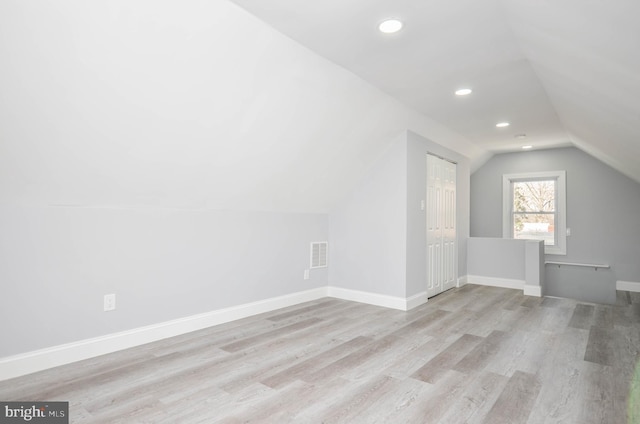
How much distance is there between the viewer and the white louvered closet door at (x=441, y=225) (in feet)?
17.1

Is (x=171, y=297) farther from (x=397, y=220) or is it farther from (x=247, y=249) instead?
(x=397, y=220)

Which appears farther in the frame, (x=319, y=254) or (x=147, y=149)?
(x=319, y=254)

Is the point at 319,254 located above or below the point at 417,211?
below

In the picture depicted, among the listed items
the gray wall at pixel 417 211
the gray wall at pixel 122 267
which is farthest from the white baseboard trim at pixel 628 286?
the gray wall at pixel 122 267

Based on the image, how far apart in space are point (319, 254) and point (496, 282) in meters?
3.13

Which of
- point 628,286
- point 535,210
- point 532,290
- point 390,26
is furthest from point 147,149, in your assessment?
point 628,286

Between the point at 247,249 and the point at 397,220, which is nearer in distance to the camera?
the point at 247,249

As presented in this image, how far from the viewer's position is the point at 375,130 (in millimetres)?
4344

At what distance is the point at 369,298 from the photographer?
4.81 m

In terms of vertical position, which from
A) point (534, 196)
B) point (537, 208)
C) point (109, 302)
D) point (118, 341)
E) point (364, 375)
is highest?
point (534, 196)

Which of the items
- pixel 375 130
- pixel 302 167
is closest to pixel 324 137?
pixel 302 167

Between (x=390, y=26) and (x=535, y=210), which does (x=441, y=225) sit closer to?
(x=535, y=210)

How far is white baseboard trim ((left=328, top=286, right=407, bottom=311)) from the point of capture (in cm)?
453

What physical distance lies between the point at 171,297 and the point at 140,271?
39 centimetres
